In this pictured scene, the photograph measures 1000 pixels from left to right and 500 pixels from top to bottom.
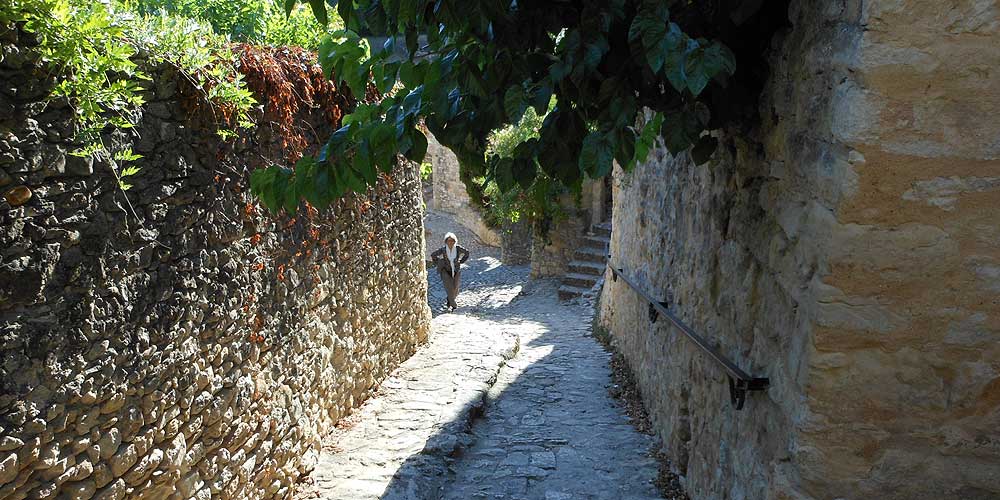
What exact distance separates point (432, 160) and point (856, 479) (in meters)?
20.5

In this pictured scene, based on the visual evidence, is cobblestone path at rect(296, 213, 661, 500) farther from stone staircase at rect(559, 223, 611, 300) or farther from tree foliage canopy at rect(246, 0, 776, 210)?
stone staircase at rect(559, 223, 611, 300)

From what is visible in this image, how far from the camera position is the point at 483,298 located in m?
14.9

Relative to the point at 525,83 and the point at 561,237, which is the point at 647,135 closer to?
the point at 525,83

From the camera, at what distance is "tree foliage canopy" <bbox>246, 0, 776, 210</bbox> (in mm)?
2076

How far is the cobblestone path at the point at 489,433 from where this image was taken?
417cm

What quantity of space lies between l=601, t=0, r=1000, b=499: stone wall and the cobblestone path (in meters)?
2.10

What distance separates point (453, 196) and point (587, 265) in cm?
796

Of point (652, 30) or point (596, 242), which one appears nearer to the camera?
point (652, 30)

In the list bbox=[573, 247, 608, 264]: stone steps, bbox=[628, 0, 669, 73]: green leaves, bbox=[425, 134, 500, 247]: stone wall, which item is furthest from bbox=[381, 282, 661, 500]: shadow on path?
bbox=[425, 134, 500, 247]: stone wall

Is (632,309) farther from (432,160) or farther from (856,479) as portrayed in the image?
(432,160)

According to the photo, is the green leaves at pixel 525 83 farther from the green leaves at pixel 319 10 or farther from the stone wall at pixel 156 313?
the stone wall at pixel 156 313

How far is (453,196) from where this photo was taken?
2081 cm

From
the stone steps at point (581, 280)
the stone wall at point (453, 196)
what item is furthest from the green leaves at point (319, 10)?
the stone wall at point (453, 196)

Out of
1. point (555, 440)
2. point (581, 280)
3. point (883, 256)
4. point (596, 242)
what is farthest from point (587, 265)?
point (883, 256)
